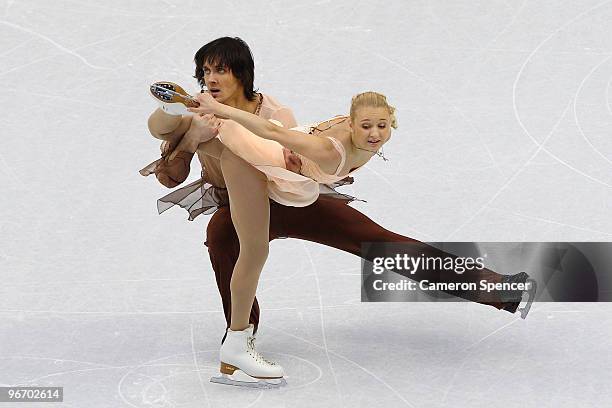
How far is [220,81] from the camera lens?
19.5 feet

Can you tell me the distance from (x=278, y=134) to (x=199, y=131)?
0.52 metres

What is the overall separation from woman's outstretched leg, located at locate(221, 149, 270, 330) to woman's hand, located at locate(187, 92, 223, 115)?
0.35 m

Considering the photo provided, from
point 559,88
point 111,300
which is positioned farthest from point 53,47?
point 559,88

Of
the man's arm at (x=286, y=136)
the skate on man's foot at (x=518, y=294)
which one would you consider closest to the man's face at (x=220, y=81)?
the man's arm at (x=286, y=136)

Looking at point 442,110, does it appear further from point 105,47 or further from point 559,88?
→ point 105,47

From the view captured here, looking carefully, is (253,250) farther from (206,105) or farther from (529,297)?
(529,297)

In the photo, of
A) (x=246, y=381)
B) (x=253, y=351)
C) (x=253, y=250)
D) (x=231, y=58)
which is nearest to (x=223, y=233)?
(x=253, y=250)

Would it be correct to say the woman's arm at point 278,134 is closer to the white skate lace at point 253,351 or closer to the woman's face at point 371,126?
the woman's face at point 371,126

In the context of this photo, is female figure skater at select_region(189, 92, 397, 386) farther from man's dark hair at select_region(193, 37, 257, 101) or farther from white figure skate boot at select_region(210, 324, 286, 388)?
man's dark hair at select_region(193, 37, 257, 101)

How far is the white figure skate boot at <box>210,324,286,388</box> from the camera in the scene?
6.10m

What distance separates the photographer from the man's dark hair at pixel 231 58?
5.95 meters

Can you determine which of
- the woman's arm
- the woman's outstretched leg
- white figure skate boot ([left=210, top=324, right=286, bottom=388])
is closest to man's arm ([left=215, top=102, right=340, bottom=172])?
Result: the woman's arm

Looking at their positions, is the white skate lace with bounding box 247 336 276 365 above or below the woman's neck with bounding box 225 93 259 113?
below

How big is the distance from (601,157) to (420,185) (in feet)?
4.35
